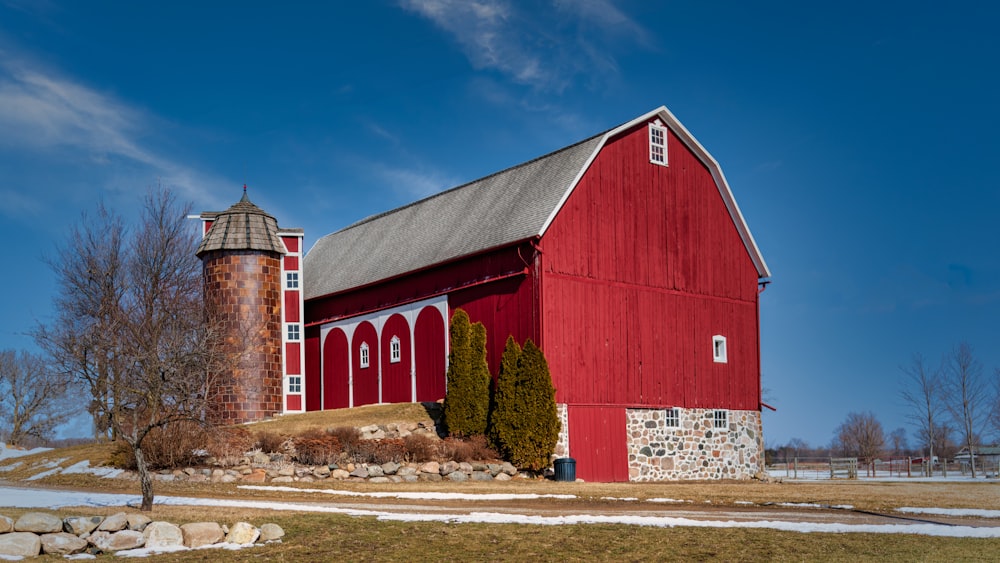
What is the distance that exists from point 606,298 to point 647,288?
192 cm

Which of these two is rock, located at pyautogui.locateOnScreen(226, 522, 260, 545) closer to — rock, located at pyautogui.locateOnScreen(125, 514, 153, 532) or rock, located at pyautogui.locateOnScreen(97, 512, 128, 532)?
rock, located at pyautogui.locateOnScreen(125, 514, 153, 532)

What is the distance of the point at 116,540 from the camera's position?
1331 centimetres

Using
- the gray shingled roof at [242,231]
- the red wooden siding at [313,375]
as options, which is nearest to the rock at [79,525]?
the gray shingled roof at [242,231]

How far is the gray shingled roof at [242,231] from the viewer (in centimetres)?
3784

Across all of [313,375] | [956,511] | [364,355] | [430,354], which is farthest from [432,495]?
[313,375]

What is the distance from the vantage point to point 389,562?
1226 centimetres

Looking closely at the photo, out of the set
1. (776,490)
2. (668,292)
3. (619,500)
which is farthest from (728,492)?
(668,292)

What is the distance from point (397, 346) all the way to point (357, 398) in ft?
11.8

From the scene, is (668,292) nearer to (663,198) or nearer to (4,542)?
(663,198)

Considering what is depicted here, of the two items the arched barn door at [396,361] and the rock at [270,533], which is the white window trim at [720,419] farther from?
the rock at [270,533]

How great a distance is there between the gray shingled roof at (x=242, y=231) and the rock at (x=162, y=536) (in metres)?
25.1

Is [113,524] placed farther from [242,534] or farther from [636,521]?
[636,521]

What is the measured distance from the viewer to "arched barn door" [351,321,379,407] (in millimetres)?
36406

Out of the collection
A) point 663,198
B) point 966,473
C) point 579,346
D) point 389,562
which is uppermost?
point 663,198
